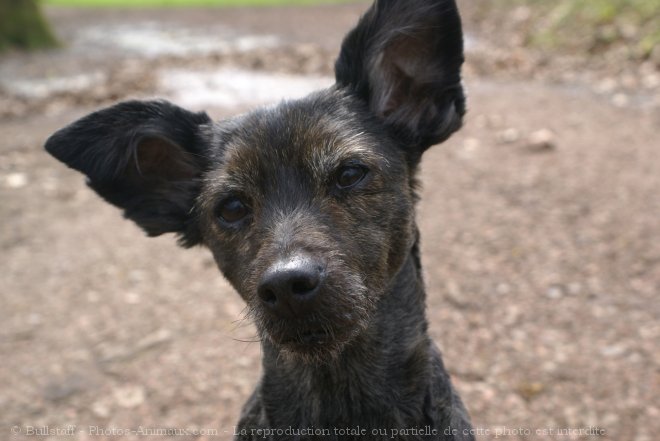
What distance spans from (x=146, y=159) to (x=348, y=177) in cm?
125

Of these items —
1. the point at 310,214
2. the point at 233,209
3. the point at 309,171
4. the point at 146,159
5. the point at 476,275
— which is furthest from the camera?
the point at 476,275

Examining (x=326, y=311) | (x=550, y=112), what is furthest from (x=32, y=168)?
(x=326, y=311)

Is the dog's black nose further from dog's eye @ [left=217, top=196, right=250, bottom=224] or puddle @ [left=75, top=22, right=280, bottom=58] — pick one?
puddle @ [left=75, top=22, right=280, bottom=58]

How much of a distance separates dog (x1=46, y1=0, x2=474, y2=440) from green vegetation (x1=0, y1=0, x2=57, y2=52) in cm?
1832

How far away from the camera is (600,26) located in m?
13.9

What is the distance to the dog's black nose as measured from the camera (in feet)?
8.89

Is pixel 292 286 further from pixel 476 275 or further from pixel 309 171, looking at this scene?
pixel 476 275

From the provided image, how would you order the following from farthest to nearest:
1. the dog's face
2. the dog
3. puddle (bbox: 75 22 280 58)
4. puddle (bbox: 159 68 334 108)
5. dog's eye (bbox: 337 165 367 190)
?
puddle (bbox: 75 22 280 58) < puddle (bbox: 159 68 334 108) < dog's eye (bbox: 337 165 367 190) < the dog < the dog's face

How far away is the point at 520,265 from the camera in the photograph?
6.80m

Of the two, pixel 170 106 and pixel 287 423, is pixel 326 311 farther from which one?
pixel 170 106

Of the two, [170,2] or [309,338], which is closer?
[309,338]

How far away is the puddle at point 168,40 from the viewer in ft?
66.1

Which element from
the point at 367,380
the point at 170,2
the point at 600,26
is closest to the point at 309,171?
the point at 367,380

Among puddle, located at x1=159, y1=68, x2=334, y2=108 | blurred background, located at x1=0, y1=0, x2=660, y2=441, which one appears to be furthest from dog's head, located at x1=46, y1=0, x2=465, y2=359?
puddle, located at x1=159, y1=68, x2=334, y2=108
